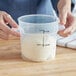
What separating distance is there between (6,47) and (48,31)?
0.81 feet

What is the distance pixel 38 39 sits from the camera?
3.09 feet

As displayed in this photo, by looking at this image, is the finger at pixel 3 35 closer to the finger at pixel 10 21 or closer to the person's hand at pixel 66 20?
the finger at pixel 10 21

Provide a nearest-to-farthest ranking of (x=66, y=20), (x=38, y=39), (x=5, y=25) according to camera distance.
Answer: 1. (x=38, y=39)
2. (x=5, y=25)
3. (x=66, y=20)

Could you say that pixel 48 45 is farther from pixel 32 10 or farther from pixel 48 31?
pixel 32 10

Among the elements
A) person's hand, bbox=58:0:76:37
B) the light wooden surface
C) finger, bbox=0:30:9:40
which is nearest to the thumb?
person's hand, bbox=58:0:76:37

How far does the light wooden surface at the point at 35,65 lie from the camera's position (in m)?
0.88

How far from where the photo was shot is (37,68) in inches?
36.3

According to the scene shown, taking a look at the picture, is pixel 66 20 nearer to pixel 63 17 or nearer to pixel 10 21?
pixel 63 17

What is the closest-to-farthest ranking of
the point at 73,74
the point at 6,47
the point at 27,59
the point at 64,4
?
the point at 73,74 < the point at 27,59 < the point at 6,47 < the point at 64,4

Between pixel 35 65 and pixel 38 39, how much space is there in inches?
3.8

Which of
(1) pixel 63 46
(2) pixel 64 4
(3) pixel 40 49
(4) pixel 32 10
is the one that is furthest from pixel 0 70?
(4) pixel 32 10

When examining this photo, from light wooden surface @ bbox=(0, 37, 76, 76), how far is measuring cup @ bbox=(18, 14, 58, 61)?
30mm

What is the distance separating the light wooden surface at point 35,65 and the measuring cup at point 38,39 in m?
0.03

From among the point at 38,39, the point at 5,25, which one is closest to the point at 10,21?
the point at 5,25
